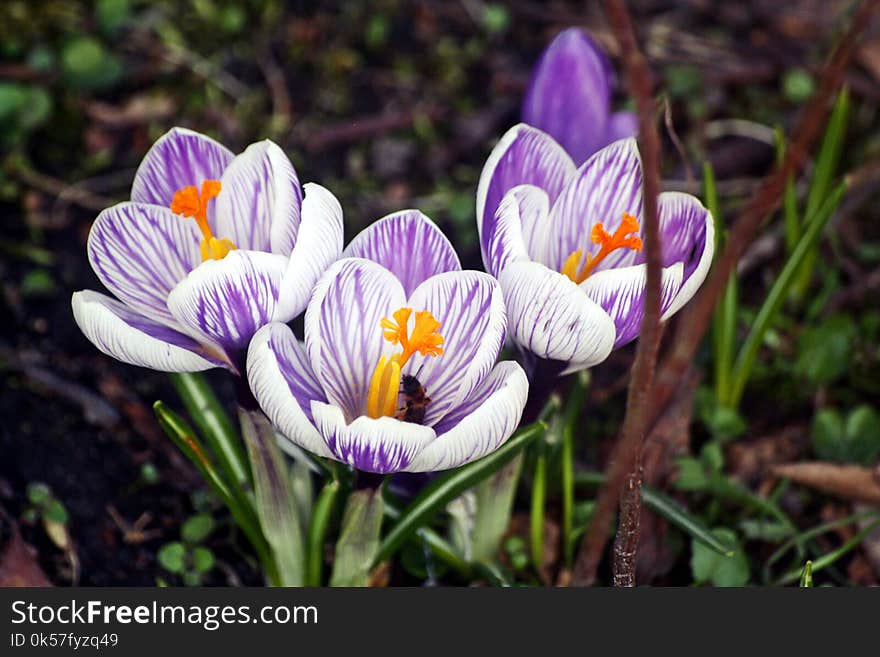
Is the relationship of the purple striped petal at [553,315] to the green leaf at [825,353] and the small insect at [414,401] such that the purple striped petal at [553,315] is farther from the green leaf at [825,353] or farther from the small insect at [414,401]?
the green leaf at [825,353]

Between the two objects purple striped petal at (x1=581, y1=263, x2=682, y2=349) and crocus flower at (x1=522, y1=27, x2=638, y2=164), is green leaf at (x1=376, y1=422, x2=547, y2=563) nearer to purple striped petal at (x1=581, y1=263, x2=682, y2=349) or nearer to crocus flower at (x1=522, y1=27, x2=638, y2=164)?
purple striped petal at (x1=581, y1=263, x2=682, y2=349)

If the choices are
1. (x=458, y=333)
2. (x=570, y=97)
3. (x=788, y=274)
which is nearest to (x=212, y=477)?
(x=458, y=333)

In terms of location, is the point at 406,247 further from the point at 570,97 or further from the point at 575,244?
the point at 570,97

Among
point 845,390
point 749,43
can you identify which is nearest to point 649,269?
point 845,390

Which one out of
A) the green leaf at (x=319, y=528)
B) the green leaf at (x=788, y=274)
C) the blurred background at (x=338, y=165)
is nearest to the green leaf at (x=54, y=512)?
the blurred background at (x=338, y=165)

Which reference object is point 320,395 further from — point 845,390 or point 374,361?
point 845,390

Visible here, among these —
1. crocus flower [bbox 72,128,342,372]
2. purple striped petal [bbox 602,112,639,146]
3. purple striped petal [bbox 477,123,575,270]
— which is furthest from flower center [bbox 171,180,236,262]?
purple striped petal [bbox 602,112,639,146]
